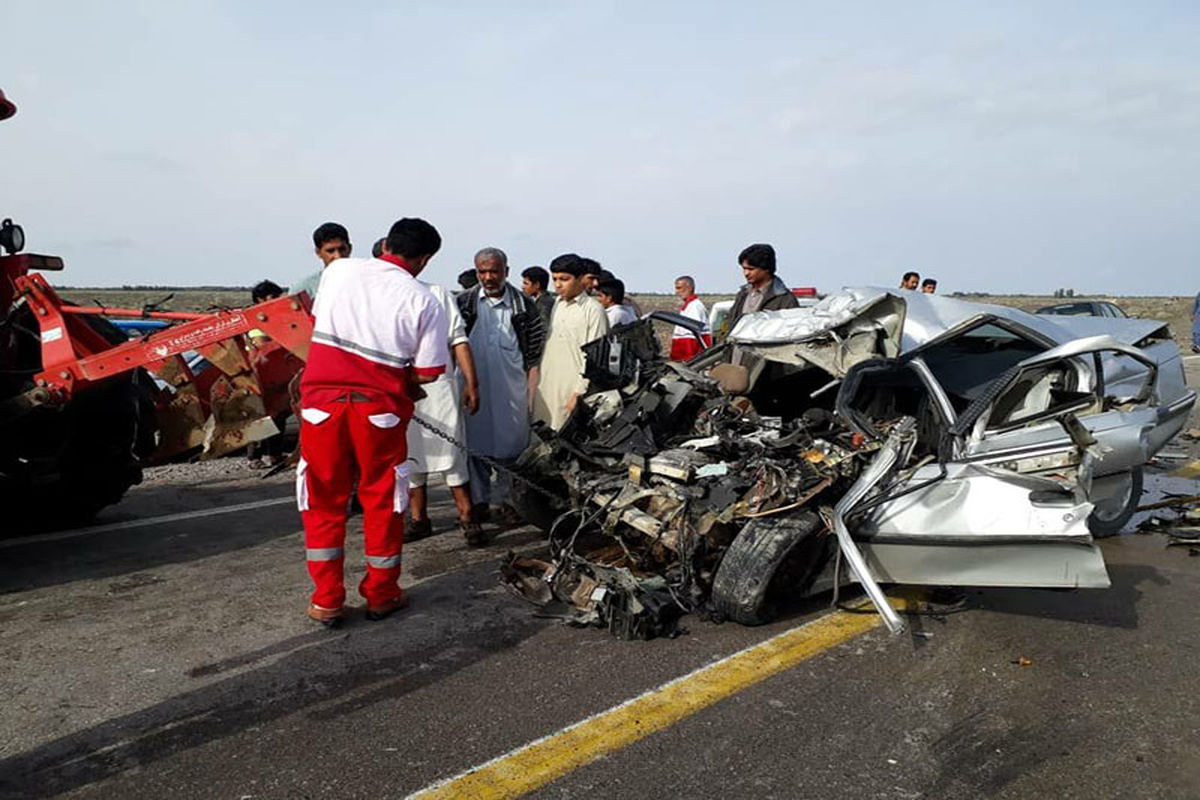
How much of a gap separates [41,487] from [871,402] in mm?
4629

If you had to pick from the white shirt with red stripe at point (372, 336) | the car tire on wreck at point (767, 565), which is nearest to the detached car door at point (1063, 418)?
the car tire on wreck at point (767, 565)

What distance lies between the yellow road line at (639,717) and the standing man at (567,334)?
7.95 ft

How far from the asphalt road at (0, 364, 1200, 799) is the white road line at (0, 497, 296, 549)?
769 mm

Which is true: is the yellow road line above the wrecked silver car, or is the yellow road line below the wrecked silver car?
below

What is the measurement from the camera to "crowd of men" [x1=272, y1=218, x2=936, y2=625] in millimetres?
3791

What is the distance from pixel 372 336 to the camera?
12.5 feet

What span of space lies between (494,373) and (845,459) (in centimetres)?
247

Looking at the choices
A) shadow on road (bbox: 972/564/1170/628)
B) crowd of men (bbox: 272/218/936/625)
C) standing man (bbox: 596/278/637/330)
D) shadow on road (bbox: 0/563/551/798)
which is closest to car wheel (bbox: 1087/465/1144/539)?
shadow on road (bbox: 972/564/1170/628)

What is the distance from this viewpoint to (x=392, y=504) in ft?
12.7

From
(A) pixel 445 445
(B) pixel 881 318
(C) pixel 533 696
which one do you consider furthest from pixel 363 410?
(B) pixel 881 318

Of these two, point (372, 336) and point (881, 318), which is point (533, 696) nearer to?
point (372, 336)

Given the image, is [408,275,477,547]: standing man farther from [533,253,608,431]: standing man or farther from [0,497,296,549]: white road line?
[0,497,296,549]: white road line

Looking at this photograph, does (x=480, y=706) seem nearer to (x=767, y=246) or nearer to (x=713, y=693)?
(x=713, y=693)

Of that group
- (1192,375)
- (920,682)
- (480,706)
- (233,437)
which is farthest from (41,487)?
(1192,375)
